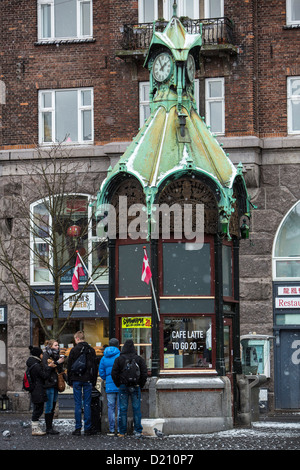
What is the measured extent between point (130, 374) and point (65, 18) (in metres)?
15.5

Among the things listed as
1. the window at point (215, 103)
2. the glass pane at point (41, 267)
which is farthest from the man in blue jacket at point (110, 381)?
the window at point (215, 103)

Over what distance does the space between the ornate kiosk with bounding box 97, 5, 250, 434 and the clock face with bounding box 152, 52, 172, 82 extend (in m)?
0.23

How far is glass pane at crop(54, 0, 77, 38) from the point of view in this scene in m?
30.4

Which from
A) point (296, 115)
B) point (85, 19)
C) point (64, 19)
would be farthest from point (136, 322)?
point (64, 19)

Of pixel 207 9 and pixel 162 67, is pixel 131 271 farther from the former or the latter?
pixel 207 9

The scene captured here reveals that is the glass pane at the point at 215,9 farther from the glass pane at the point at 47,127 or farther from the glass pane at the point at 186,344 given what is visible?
the glass pane at the point at 186,344

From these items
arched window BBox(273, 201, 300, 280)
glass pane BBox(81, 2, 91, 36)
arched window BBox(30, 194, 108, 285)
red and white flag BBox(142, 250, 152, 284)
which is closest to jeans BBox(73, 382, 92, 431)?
red and white flag BBox(142, 250, 152, 284)

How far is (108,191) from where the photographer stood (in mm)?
19547

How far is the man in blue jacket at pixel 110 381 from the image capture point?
18.3m

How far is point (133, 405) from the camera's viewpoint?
58.7 feet

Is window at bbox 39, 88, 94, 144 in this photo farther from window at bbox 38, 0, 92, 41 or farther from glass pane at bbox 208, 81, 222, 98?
glass pane at bbox 208, 81, 222, 98
